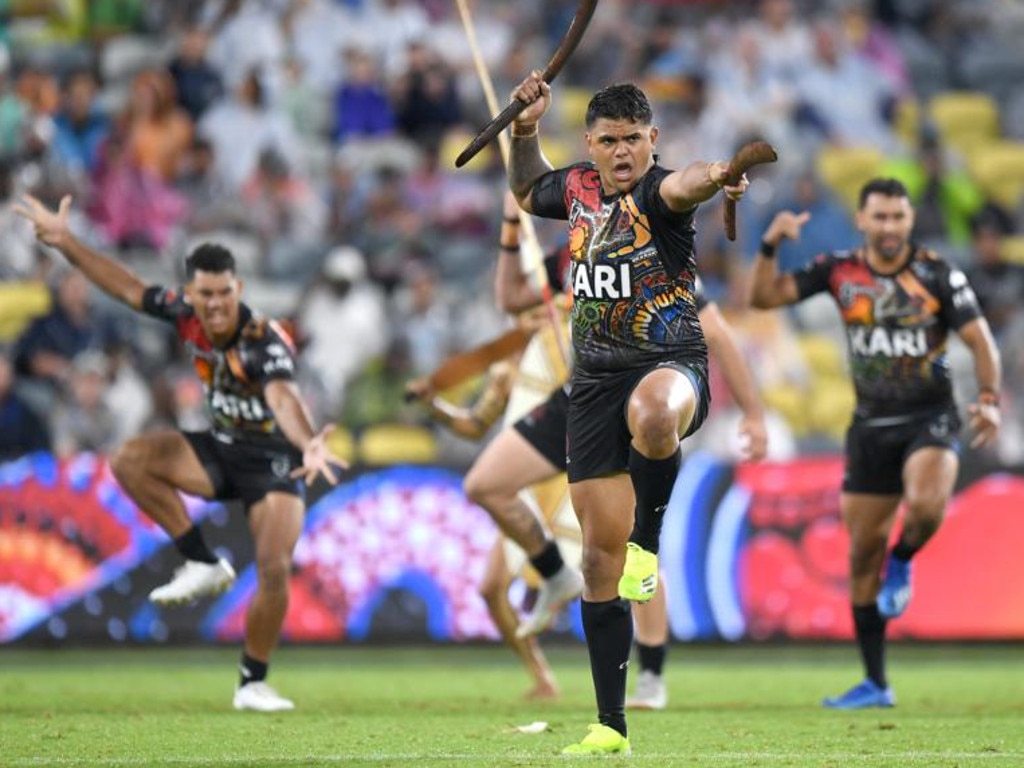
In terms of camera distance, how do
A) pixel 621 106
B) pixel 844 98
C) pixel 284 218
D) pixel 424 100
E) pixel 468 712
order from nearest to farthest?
pixel 621 106
pixel 468 712
pixel 284 218
pixel 424 100
pixel 844 98

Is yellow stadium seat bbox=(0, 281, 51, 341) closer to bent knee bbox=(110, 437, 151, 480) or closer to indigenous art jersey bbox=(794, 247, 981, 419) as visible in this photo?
bent knee bbox=(110, 437, 151, 480)

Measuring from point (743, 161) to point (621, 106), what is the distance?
0.92 meters

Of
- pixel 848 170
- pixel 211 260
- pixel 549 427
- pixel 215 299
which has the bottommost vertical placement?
pixel 549 427

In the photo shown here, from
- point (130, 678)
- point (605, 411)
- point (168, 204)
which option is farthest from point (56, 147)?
point (605, 411)

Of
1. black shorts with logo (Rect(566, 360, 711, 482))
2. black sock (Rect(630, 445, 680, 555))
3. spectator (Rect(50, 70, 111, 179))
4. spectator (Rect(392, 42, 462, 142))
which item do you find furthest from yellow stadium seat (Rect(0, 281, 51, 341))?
black sock (Rect(630, 445, 680, 555))

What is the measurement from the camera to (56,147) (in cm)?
1922

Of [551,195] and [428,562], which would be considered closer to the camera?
[551,195]

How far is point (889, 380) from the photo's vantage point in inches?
447

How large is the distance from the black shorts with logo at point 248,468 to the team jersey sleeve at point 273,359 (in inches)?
19.6

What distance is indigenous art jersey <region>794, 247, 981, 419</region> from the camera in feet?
37.0

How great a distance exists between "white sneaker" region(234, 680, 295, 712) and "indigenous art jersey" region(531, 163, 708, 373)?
3.66m

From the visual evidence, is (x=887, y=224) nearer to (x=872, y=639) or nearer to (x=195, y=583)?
(x=872, y=639)

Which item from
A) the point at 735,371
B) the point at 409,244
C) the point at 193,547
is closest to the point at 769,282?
the point at 735,371

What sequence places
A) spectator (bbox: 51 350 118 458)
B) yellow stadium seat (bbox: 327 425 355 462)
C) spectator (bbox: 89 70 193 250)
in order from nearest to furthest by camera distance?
yellow stadium seat (bbox: 327 425 355 462)
spectator (bbox: 51 350 118 458)
spectator (bbox: 89 70 193 250)
